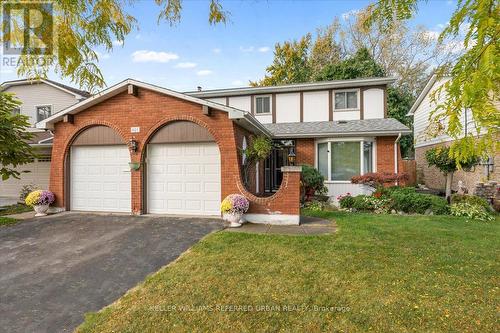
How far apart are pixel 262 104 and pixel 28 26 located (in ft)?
41.9

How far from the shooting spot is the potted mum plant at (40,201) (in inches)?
355

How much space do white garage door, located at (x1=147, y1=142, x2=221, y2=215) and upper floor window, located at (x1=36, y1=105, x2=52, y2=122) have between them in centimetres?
1292

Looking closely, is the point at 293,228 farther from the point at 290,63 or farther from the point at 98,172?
the point at 290,63

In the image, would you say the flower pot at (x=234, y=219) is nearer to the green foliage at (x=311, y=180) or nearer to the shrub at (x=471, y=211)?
the green foliage at (x=311, y=180)

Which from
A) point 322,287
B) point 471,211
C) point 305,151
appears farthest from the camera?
Answer: point 305,151

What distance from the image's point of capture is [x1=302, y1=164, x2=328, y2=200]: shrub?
11.2m

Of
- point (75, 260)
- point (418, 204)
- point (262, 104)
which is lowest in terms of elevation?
point (75, 260)

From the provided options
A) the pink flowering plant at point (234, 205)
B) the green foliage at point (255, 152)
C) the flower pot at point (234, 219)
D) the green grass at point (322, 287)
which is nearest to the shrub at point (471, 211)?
the green grass at point (322, 287)

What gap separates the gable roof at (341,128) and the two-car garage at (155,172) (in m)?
5.28

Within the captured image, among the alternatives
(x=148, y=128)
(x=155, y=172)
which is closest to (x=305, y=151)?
(x=155, y=172)

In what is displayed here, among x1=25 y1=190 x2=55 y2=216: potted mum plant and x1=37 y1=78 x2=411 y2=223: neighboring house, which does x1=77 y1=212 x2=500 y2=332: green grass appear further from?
x1=25 y1=190 x2=55 y2=216: potted mum plant

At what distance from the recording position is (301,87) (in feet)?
46.8

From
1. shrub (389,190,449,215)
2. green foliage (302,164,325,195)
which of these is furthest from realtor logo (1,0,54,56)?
shrub (389,190,449,215)

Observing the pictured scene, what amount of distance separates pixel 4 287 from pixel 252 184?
7432mm
